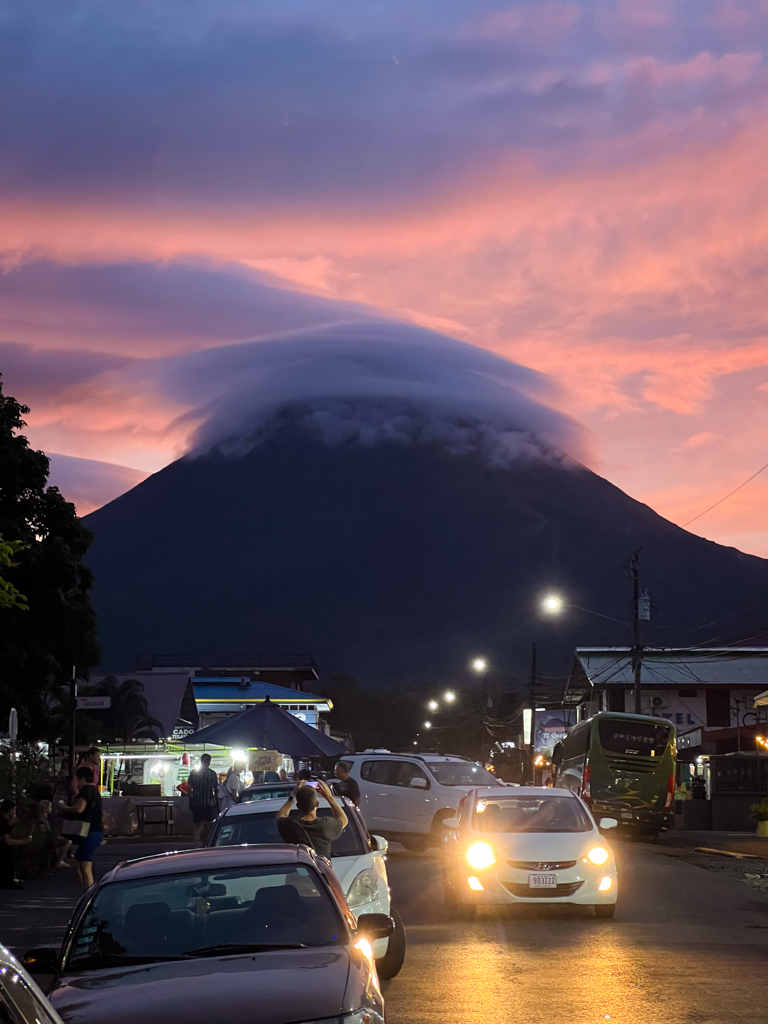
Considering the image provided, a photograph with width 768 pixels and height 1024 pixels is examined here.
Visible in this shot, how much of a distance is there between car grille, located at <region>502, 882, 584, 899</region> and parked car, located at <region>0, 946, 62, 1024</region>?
13164 mm

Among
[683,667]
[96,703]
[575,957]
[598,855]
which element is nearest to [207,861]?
[575,957]

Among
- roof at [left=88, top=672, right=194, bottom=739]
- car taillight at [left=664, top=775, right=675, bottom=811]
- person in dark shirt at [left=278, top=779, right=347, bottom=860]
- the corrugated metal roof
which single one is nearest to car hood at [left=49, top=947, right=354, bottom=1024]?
person in dark shirt at [left=278, top=779, right=347, bottom=860]

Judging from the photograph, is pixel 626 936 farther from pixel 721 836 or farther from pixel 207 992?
pixel 721 836

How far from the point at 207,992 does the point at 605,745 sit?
3683cm

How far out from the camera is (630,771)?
40.8 metres

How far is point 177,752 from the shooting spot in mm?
44969

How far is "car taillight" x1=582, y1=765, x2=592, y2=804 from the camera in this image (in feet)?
133

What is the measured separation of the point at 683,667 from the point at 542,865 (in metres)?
72.9

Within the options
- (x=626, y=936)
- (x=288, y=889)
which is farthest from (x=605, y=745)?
(x=288, y=889)

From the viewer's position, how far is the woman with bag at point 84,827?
17.5m

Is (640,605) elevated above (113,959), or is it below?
above

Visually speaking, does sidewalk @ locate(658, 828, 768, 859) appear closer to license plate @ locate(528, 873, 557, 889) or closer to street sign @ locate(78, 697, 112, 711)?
street sign @ locate(78, 697, 112, 711)

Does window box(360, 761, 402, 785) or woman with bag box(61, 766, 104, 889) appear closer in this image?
woman with bag box(61, 766, 104, 889)

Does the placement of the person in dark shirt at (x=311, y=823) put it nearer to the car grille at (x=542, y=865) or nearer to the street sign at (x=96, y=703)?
the car grille at (x=542, y=865)
